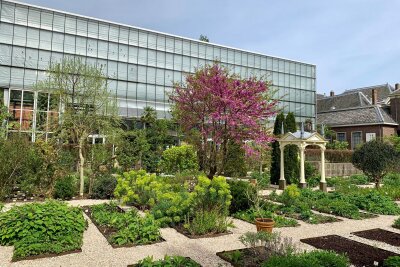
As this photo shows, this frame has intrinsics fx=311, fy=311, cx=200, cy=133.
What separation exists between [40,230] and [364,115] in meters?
39.6

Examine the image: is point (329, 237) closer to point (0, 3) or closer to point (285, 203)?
point (285, 203)

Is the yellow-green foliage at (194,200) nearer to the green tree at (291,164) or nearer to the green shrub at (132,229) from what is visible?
the green shrub at (132,229)

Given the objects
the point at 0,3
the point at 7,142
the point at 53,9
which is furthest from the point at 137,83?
the point at 7,142

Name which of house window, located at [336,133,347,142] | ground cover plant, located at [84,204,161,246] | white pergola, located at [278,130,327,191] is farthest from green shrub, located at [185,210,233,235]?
house window, located at [336,133,347,142]

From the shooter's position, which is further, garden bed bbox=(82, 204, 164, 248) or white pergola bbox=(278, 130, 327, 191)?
white pergola bbox=(278, 130, 327, 191)

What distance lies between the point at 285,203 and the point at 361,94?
120ft

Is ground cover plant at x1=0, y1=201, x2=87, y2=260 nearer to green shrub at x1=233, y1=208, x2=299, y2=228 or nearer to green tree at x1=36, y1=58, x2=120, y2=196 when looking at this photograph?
green shrub at x1=233, y1=208, x2=299, y2=228

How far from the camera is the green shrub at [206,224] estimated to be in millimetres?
7035

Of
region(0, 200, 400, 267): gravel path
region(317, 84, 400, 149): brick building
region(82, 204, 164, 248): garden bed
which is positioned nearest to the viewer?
region(0, 200, 400, 267): gravel path

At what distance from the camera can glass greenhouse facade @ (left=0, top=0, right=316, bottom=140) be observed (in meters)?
27.9

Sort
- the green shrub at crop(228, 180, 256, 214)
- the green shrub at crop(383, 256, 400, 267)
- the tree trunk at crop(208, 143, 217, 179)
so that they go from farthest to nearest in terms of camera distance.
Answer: the tree trunk at crop(208, 143, 217, 179), the green shrub at crop(228, 180, 256, 214), the green shrub at crop(383, 256, 400, 267)

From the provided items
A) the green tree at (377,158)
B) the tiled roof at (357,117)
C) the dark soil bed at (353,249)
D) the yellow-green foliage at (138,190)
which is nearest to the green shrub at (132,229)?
the yellow-green foliage at (138,190)

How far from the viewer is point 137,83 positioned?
111 feet

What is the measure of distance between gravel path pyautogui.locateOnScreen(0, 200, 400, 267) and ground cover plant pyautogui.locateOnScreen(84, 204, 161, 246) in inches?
7.4
